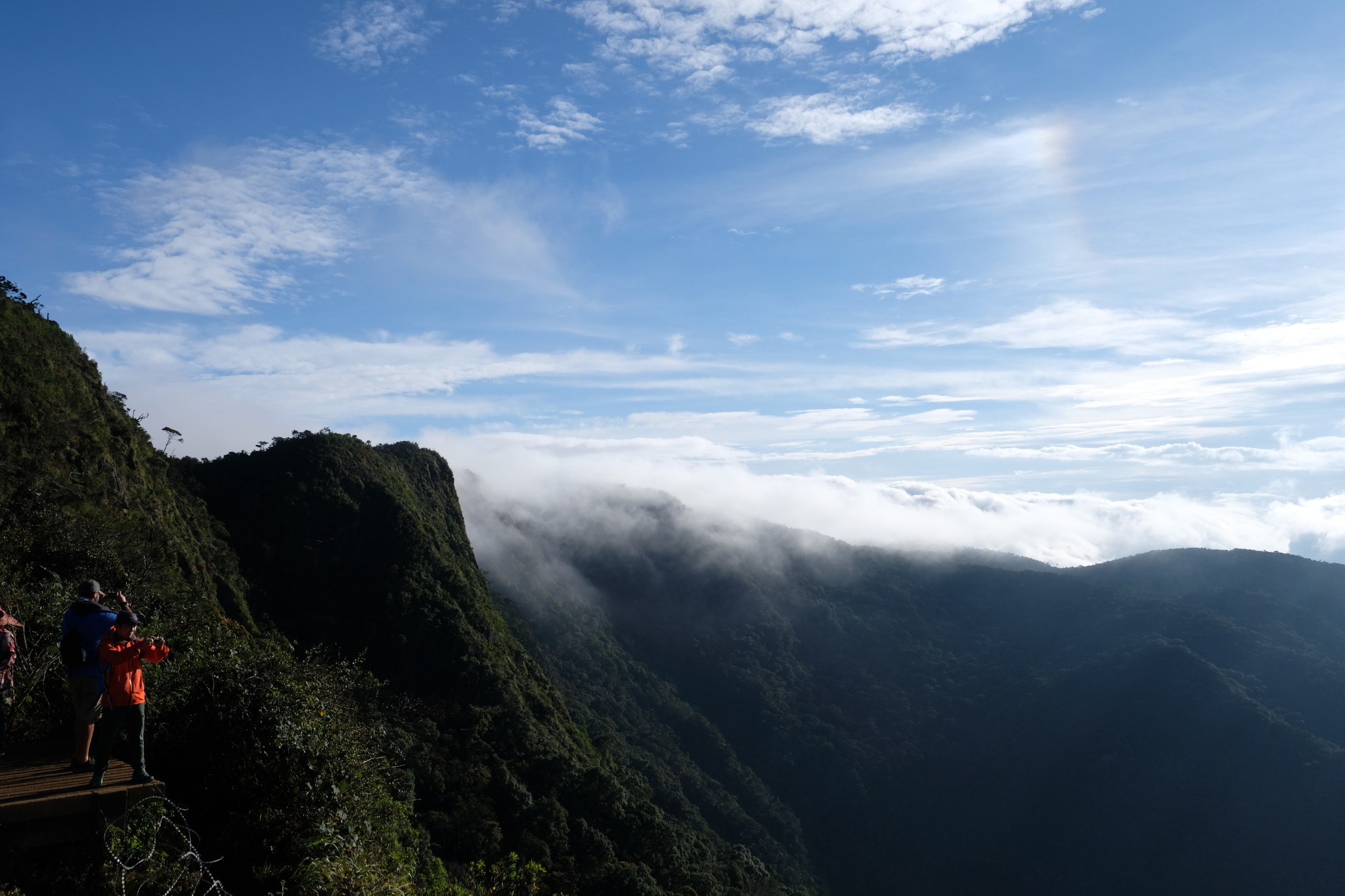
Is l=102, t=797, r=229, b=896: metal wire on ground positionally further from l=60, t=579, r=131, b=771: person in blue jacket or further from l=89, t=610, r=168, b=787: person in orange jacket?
l=60, t=579, r=131, b=771: person in blue jacket

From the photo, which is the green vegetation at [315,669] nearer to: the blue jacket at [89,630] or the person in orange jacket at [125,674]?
the person in orange jacket at [125,674]

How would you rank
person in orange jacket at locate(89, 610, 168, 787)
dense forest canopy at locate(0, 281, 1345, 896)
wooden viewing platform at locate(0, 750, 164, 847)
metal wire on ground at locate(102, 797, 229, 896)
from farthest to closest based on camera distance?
1. dense forest canopy at locate(0, 281, 1345, 896)
2. person in orange jacket at locate(89, 610, 168, 787)
3. metal wire on ground at locate(102, 797, 229, 896)
4. wooden viewing platform at locate(0, 750, 164, 847)

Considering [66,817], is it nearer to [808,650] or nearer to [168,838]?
[168,838]

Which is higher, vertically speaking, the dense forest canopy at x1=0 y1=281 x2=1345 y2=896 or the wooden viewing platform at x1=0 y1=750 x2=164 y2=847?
the wooden viewing platform at x1=0 y1=750 x2=164 y2=847

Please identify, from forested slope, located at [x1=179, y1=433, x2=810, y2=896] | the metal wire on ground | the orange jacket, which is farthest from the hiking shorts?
forested slope, located at [x1=179, y1=433, x2=810, y2=896]

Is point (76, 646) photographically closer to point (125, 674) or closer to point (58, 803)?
point (125, 674)

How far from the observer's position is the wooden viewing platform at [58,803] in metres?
7.65

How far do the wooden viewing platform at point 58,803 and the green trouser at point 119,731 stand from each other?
0.21 meters

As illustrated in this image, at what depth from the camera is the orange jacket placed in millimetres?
8406

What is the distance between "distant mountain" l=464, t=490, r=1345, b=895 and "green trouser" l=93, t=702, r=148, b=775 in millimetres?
61477

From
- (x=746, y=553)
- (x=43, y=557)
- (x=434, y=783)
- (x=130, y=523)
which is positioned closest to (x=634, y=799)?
(x=434, y=783)

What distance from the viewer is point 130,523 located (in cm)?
2556

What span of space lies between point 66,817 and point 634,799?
1597 inches

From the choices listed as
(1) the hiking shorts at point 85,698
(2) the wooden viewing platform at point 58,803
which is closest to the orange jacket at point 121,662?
(1) the hiking shorts at point 85,698
